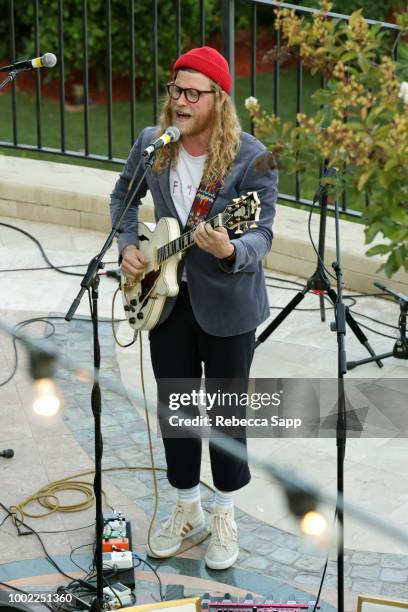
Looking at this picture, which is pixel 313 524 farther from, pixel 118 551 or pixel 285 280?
pixel 285 280

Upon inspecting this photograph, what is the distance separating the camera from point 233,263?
4.70 meters

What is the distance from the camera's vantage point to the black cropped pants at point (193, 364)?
4.94m

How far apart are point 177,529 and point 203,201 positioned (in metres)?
1.45

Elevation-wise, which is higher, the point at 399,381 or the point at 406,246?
the point at 406,246

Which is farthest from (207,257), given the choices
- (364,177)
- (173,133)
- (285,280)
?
(285,280)

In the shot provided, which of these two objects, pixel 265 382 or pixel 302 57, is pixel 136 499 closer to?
pixel 265 382

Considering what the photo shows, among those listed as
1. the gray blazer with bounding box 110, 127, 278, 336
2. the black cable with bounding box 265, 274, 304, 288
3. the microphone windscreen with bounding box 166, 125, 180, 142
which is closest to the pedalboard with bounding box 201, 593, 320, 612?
the gray blazer with bounding box 110, 127, 278, 336

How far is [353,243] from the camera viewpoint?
7.94m

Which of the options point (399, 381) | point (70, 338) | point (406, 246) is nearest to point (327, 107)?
point (406, 246)

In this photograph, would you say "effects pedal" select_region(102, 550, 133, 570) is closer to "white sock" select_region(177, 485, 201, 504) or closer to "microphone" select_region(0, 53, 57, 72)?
"white sock" select_region(177, 485, 201, 504)

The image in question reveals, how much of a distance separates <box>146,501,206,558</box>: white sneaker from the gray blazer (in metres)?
0.89

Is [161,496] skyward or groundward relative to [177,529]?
groundward

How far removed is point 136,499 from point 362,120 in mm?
2959

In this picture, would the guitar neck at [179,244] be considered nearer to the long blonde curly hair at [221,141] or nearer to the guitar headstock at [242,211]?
the guitar headstock at [242,211]
